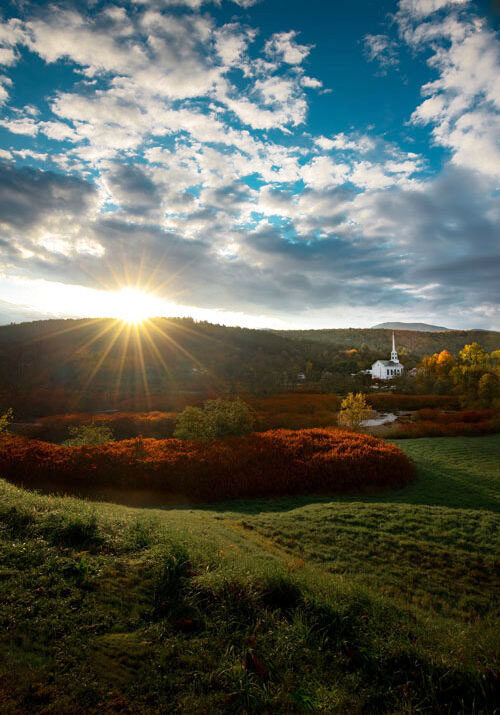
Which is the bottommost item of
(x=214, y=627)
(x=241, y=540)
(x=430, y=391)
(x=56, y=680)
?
(x=430, y=391)

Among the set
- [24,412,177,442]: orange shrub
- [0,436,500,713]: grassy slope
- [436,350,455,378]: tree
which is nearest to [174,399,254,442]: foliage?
[24,412,177,442]: orange shrub

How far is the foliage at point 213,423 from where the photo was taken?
17.8 metres

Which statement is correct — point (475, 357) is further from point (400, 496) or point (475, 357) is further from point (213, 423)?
point (213, 423)

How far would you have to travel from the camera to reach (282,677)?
9.95ft

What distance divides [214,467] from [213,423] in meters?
4.88

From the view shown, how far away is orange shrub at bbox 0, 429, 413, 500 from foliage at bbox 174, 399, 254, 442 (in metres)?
2.13

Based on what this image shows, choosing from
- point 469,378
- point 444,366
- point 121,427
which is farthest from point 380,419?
point 444,366

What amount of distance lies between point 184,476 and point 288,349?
77911mm

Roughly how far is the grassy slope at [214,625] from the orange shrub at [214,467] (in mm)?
5338

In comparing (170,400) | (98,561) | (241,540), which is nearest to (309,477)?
(241,540)

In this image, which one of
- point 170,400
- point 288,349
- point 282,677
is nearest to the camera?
point 282,677

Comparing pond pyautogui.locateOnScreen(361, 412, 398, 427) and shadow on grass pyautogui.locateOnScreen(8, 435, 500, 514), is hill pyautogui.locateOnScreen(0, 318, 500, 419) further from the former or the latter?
shadow on grass pyautogui.locateOnScreen(8, 435, 500, 514)

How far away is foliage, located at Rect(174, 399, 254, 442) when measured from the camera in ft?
58.4

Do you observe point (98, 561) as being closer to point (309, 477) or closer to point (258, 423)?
point (309, 477)
